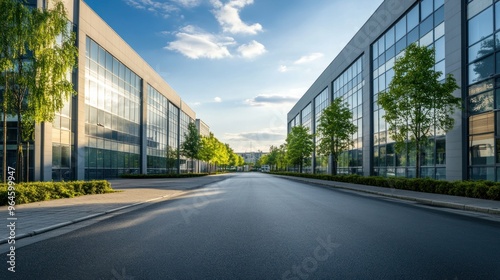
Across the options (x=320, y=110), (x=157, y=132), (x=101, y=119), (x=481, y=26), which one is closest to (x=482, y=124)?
(x=481, y=26)

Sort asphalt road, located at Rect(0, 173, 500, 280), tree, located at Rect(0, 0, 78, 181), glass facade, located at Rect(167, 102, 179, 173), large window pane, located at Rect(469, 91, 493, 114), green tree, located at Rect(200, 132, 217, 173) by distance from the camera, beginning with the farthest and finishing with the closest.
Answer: green tree, located at Rect(200, 132, 217, 173) → glass facade, located at Rect(167, 102, 179, 173) → large window pane, located at Rect(469, 91, 493, 114) → tree, located at Rect(0, 0, 78, 181) → asphalt road, located at Rect(0, 173, 500, 280)

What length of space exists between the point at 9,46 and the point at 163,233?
12593mm

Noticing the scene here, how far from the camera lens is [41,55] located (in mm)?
15477

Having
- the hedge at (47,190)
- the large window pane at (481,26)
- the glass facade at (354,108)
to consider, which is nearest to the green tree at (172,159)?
the glass facade at (354,108)

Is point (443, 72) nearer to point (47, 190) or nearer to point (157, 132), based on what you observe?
point (47, 190)

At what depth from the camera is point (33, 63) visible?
1548 centimetres

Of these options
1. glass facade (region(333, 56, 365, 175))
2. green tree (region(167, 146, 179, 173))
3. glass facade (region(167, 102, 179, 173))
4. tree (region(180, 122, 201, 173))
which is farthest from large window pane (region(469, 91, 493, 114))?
tree (region(180, 122, 201, 173))

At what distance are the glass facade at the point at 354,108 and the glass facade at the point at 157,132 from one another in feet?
85.7

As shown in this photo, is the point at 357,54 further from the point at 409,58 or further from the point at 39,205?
the point at 39,205

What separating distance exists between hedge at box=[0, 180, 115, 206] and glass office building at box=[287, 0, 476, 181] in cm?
2017

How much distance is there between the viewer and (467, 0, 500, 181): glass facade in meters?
18.0

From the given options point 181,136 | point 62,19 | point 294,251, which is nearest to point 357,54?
point 62,19

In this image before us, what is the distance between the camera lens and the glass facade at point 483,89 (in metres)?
18.0

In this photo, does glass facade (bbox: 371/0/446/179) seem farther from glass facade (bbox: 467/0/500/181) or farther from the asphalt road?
the asphalt road
